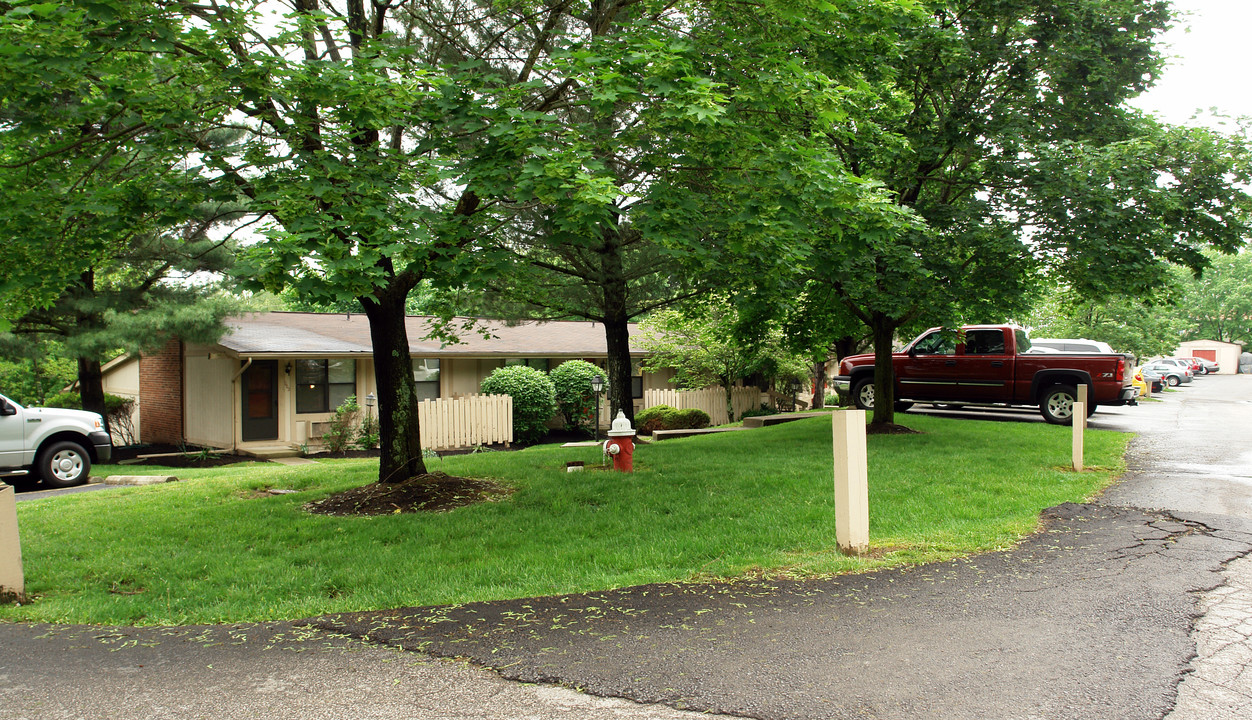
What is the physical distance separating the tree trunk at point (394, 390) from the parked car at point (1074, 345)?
48.6ft

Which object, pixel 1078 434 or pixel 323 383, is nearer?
pixel 1078 434

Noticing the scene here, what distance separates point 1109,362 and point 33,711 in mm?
18282

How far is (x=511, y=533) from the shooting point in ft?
23.8

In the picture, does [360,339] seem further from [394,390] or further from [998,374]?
[998,374]

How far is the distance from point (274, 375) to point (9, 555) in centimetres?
1341

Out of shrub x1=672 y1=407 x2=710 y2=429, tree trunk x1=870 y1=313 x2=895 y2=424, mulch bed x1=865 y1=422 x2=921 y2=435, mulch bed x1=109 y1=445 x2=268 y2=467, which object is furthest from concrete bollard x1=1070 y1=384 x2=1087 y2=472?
mulch bed x1=109 y1=445 x2=268 y2=467

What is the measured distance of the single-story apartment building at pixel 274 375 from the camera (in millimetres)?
17922

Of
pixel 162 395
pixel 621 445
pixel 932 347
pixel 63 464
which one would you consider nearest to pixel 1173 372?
pixel 932 347

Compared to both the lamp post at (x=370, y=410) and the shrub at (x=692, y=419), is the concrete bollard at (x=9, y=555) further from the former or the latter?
the shrub at (x=692, y=419)

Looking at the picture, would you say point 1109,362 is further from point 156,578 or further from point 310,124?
point 156,578

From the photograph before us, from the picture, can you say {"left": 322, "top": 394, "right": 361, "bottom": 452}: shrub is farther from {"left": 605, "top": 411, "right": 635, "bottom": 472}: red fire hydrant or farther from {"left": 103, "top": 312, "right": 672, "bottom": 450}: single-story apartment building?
{"left": 605, "top": 411, "right": 635, "bottom": 472}: red fire hydrant

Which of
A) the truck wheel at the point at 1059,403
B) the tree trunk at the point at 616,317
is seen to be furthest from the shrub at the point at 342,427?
the truck wheel at the point at 1059,403

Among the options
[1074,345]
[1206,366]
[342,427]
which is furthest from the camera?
[1206,366]

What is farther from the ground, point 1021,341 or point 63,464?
point 1021,341
